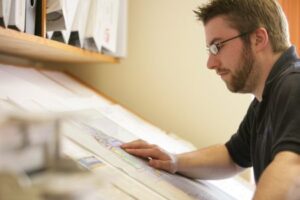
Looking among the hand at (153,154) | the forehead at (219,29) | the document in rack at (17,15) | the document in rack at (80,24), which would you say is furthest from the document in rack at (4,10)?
the forehead at (219,29)

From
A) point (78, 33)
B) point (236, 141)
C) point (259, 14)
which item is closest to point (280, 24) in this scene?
point (259, 14)

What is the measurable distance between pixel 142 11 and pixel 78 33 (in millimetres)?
596

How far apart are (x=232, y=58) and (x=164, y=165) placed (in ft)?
1.22

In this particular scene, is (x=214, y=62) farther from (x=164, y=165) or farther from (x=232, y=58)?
(x=164, y=165)

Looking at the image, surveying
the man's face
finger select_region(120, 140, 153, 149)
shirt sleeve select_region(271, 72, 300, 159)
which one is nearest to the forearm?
finger select_region(120, 140, 153, 149)

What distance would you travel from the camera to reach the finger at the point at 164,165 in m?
0.87

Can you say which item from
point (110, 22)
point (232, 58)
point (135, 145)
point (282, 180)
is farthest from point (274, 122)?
point (110, 22)

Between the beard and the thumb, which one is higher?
the beard

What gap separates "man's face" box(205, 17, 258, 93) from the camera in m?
0.89

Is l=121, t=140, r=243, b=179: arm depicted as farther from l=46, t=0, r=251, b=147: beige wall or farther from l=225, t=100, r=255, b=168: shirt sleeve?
l=46, t=0, r=251, b=147: beige wall

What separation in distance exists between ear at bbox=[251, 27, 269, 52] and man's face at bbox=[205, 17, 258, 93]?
0.08 feet

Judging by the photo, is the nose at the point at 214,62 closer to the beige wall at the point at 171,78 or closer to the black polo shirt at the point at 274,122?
the black polo shirt at the point at 274,122

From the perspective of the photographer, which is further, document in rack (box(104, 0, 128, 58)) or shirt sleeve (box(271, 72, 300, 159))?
document in rack (box(104, 0, 128, 58))

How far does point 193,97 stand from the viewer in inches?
62.1
